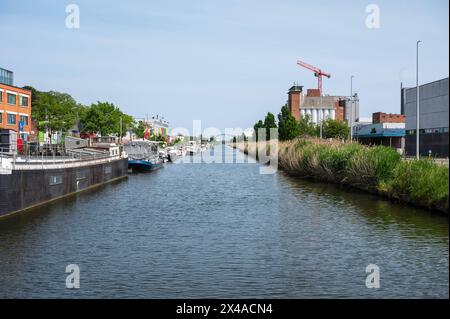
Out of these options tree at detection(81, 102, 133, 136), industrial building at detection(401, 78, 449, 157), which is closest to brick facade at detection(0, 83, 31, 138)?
tree at detection(81, 102, 133, 136)

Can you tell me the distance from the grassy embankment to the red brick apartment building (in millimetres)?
35378

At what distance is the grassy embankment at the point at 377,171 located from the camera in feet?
92.7

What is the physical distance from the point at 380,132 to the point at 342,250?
10411 cm

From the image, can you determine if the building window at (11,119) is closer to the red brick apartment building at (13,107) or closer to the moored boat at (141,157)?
the red brick apartment building at (13,107)

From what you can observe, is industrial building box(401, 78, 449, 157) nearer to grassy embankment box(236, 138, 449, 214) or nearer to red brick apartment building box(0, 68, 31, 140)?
grassy embankment box(236, 138, 449, 214)

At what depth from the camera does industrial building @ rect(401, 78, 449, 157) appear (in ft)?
252

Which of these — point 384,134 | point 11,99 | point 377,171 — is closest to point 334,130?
point 384,134

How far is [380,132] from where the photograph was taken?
393ft

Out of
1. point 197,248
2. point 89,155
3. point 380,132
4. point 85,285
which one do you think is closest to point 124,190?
point 89,155

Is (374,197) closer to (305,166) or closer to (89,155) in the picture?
(305,166)

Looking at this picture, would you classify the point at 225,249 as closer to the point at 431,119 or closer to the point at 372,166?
the point at 372,166

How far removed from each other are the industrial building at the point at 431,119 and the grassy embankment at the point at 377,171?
24136 mm

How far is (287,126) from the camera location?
97625 millimetres
